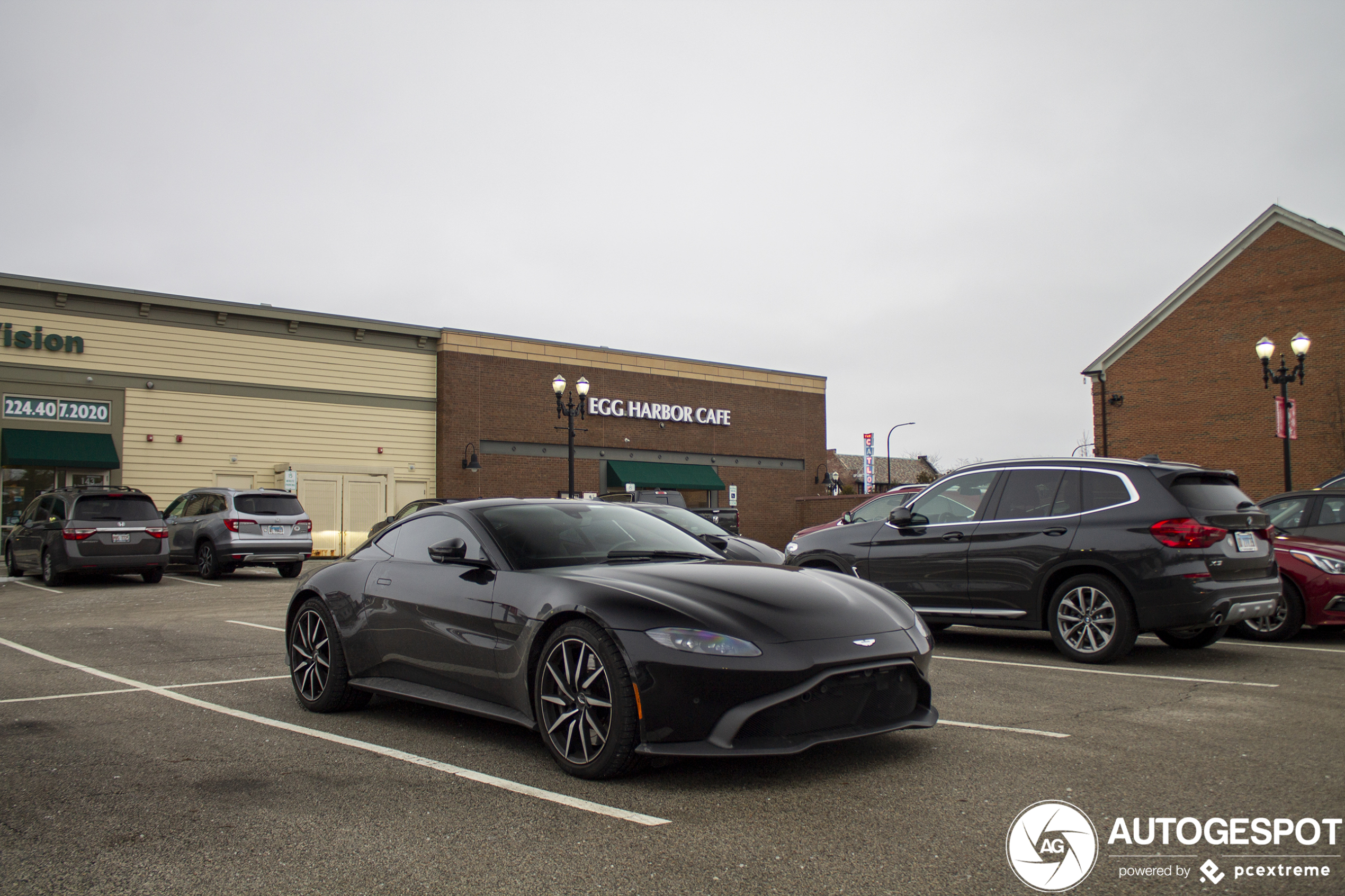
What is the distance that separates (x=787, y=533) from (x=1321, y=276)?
20785 millimetres

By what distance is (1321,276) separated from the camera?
104ft

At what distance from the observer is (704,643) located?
424cm

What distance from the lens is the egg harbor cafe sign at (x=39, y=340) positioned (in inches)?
996

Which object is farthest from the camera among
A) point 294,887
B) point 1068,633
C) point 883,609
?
point 1068,633

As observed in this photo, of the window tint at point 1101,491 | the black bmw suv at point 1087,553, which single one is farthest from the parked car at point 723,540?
the window tint at point 1101,491

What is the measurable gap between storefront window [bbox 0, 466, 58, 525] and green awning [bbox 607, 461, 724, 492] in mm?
17151

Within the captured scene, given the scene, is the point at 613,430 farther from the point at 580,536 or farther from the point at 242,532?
the point at 580,536

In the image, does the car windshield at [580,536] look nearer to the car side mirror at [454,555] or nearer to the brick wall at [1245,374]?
the car side mirror at [454,555]

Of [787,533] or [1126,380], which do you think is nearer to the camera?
[1126,380]

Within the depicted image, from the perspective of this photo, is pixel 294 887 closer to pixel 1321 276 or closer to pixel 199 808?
pixel 199 808

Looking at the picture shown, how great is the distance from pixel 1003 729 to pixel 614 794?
7.89 feet

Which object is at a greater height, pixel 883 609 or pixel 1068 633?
pixel 883 609

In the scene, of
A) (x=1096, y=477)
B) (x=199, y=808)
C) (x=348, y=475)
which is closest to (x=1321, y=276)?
(x=1096, y=477)

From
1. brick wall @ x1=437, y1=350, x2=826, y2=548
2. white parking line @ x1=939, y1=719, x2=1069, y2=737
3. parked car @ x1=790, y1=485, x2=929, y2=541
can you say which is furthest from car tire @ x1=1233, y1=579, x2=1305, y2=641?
brick wall @ x1=437, y1=350, x2=826, y2=548
